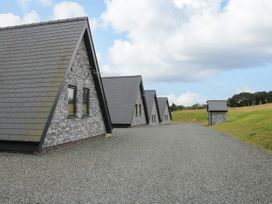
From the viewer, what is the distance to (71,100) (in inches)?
585

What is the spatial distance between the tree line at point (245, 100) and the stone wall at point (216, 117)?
2157 inches

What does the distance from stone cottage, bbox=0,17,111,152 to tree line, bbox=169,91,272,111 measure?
297 feet

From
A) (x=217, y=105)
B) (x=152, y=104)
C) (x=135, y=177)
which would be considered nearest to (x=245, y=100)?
(x=217, y=105)

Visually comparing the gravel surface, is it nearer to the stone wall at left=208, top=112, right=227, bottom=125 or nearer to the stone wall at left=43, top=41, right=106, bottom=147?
the stone wall at left=43, top=41, right=106, bottom=147

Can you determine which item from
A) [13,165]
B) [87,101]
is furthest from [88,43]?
[13,165]

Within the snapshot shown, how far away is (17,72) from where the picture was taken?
13.7m

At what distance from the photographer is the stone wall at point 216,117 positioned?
49906 mm

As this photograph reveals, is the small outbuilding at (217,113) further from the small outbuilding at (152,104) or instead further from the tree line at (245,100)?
the tree line at (245,100)

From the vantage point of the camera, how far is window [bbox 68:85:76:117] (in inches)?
572

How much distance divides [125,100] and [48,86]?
1802 centimetres

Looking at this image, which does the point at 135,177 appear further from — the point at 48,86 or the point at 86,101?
the point at 86,101

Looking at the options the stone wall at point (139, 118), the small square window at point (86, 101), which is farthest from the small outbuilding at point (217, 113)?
the small square window at point (86, 101)

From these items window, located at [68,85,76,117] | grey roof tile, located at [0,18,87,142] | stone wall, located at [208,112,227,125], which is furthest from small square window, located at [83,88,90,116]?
stone wall, located at [208,112,227,125]

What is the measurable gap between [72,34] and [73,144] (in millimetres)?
5400
